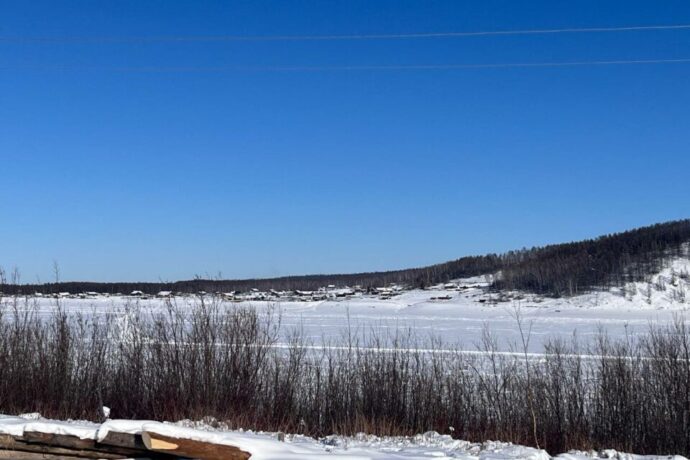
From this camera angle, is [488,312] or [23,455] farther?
[488,312]

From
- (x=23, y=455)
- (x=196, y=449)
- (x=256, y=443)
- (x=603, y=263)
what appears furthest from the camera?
(x=603, y=263)

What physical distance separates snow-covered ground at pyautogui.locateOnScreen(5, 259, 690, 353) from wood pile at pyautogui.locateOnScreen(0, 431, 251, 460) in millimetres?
17539

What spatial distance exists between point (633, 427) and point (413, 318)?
27.0m

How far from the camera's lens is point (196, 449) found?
7.01 metres

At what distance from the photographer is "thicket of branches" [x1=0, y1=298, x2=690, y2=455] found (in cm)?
1279

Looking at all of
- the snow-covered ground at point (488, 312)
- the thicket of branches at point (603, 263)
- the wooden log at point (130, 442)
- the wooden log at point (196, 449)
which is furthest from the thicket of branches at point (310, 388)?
the thicket of branches at point (603, 263)

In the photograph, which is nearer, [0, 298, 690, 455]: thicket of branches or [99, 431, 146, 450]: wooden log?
[99, 431, 146, 450]: wooden log

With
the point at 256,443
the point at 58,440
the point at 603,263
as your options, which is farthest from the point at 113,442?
the point at 603,263

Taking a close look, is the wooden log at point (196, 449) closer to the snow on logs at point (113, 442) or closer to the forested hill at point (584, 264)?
the snow on logs at point (113, 442)

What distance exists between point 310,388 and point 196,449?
7.23m

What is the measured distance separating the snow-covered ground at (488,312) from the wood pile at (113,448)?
17539 millimetres

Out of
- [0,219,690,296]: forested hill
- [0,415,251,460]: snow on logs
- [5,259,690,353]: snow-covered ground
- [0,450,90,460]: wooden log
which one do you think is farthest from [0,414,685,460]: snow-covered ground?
[0,219,690,296]: forested hill

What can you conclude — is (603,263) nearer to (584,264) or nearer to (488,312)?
(584,264)

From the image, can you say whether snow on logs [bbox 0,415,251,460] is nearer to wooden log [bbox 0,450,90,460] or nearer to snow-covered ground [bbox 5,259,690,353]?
wooden log [bbox 0,450,90,460]
